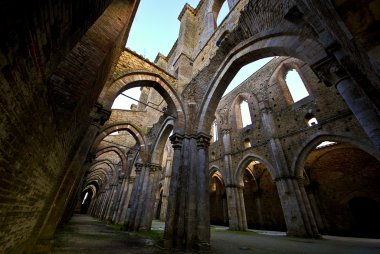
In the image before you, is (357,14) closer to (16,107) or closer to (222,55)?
(16,107)

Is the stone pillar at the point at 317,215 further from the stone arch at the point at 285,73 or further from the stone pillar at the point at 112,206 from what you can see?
the stone pillar at the point at 112,206

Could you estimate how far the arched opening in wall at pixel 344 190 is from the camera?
10758 mm

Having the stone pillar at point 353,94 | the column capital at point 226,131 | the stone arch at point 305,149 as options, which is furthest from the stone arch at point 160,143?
the stone pillar at point 353,94

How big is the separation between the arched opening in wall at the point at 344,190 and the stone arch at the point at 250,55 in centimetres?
956

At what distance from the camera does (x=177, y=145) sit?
6773 millimetres

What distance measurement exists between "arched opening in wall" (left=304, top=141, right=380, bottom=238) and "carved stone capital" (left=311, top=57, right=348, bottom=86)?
422 inches

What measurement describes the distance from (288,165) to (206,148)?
6.82m

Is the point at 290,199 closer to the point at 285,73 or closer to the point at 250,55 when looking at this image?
the point at 250,55

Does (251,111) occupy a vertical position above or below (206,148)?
above

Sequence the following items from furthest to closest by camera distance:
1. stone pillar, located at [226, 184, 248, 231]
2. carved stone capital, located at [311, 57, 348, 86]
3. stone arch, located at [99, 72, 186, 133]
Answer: stone pillar, located at [226, 184, 248, 231]
stone arch, located at [99, 72, 186, 133]
carved stone capital, located at [311, 57, 348, 86]

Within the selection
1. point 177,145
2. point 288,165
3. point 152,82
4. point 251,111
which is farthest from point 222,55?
point 251,111

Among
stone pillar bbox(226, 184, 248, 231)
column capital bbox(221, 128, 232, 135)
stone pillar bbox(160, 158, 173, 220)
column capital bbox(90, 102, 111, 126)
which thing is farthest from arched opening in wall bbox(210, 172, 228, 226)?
column capital bbox(90, 102, 111, 126)

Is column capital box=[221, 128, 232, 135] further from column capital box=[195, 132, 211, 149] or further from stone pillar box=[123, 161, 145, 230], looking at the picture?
column capital box=[195, 132, 211, 149]

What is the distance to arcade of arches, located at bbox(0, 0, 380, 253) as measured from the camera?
1.53 metres
